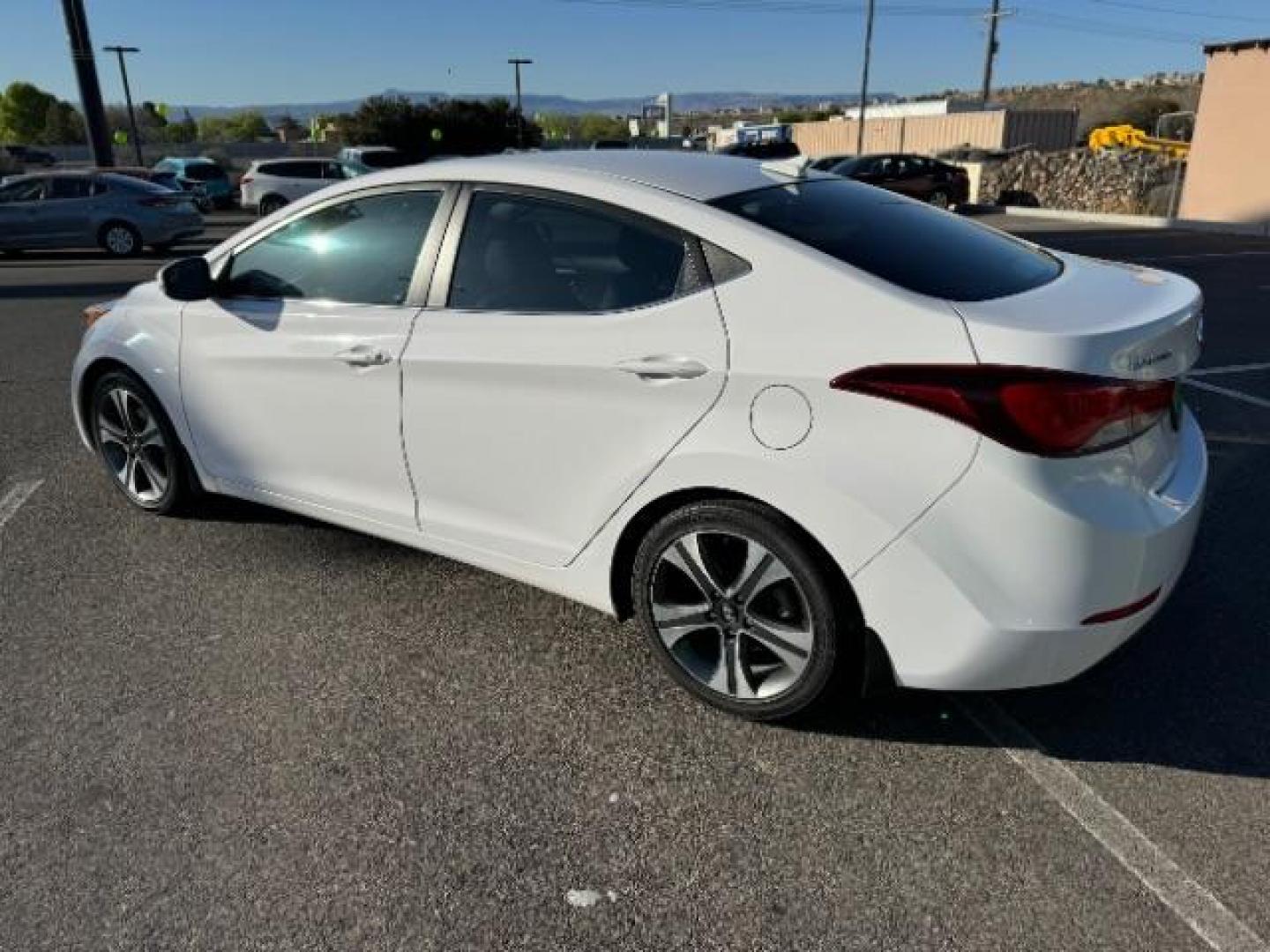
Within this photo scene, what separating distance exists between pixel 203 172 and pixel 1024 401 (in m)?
30.7

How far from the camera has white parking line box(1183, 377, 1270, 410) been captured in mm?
5965

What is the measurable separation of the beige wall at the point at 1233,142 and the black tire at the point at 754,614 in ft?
67.9

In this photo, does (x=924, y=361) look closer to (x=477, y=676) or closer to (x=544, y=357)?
(x=544, y=357)

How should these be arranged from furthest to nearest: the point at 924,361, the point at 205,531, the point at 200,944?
1. the point at 205,531
2. the point at 924,361
3. the point at 200,944

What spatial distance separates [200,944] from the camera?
201cm

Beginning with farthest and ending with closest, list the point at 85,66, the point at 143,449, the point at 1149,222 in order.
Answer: the point at 85,66, the point at 1149,222, the point at 143,449

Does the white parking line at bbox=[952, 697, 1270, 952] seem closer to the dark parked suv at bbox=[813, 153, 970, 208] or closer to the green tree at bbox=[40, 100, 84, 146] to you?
the dark parked suv at bbox=[813, 153, 970, 208]

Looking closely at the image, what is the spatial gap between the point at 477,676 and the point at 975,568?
5.18ft

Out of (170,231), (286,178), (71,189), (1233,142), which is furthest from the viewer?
(286,178)

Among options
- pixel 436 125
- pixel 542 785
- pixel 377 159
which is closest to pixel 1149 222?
pixel 377 159

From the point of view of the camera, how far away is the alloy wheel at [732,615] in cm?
256

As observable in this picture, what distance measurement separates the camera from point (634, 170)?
2979mm

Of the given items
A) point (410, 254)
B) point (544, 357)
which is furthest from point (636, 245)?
point (410, 254)

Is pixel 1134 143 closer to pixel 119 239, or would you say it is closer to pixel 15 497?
pixel 119 239
